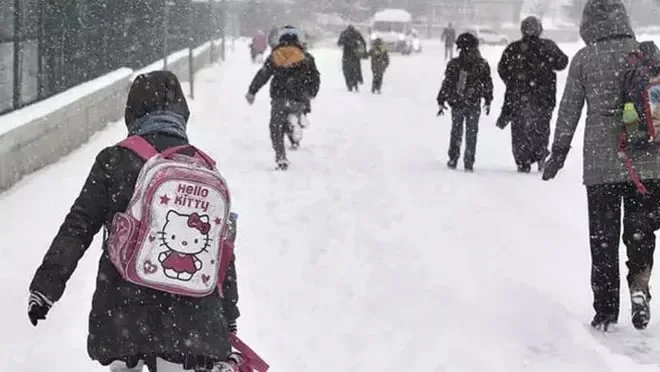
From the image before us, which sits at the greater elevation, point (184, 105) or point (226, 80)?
point (184, 105)

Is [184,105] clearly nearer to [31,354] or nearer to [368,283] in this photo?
[31,354]

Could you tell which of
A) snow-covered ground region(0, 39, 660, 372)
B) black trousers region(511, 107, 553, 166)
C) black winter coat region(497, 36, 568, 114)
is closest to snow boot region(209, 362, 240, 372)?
snow-covered ground region(0, 39, 660, 372)

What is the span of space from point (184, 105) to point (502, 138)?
13.6 m

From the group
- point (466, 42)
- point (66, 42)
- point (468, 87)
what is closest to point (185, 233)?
point (468, 87)

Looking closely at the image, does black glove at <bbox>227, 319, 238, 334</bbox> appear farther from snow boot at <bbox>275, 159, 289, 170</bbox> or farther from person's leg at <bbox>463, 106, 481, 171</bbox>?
person's leg at <bbox>463, 106, 481, 171</bbox>

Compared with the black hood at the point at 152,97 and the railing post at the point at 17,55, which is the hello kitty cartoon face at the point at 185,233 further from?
the railing post at the point at 17,55

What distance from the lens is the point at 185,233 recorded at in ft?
10.9

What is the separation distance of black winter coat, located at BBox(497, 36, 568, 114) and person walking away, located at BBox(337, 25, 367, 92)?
14.4m

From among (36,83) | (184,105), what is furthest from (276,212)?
(184,105)

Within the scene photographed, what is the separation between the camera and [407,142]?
15891mm

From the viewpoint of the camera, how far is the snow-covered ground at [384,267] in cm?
571

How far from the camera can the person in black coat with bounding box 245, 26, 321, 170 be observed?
39.7 feet

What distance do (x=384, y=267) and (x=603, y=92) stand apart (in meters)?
2.47

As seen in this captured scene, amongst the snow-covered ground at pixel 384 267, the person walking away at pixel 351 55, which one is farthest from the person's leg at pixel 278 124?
the person walking away at pixel 351 55
